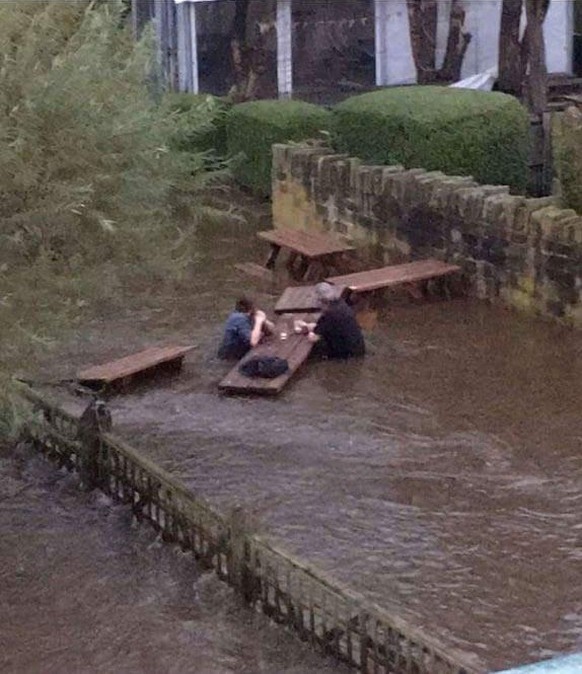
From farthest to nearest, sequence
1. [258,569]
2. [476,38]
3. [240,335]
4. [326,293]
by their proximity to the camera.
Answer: [476,38] → [326,293] → [240,335] → [258,569]

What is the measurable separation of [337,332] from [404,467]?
2.70m

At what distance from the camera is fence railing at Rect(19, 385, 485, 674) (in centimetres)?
596

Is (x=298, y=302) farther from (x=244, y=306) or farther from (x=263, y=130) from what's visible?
(x=263, y=130)

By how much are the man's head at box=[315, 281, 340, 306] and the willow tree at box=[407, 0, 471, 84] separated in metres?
12.5

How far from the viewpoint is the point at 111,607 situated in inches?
301

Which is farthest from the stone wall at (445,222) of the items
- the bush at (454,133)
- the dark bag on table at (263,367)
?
the dark bag on table at (263,367)

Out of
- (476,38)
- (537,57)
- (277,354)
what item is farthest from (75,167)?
(476,38)

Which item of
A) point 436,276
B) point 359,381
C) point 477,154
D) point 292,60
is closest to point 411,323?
point 436,276

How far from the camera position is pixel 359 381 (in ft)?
38.0

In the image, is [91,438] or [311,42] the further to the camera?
[311,42]

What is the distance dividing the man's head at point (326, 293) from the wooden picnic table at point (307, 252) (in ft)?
7.87

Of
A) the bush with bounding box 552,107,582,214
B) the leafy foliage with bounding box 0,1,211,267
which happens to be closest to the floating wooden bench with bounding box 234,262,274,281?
the bush with bounding box 552,107,582,214

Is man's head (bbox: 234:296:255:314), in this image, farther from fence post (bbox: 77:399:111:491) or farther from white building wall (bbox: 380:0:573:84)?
white building wall (bbox: 380:0:573:84)

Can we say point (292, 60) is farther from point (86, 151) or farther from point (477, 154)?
point (86, 151)
